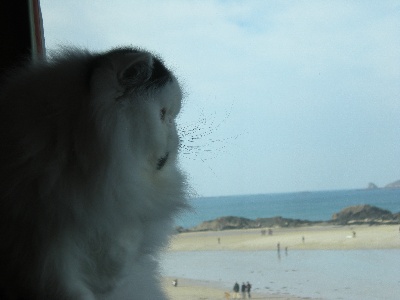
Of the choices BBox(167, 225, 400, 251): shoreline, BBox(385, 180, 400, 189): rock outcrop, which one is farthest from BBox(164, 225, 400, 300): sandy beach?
BBox(385, 180, 400, 189): rock outcrop

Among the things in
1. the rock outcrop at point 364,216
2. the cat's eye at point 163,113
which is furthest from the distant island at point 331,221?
the cat's eye at point 163,113

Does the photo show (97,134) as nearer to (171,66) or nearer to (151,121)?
(151,121)

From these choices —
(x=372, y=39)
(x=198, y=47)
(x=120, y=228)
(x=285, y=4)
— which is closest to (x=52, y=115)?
(x=120, y=228)

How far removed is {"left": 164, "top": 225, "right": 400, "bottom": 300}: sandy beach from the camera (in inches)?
66.0

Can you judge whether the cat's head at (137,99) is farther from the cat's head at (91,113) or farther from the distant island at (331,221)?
the distant island at (331,221)

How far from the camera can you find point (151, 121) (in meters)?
0.89

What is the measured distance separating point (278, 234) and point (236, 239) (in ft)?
0.56

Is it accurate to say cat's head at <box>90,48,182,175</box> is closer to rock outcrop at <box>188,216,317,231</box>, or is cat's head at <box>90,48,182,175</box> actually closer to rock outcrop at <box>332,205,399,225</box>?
rock outcrop at <box>188,216,317,231</box>

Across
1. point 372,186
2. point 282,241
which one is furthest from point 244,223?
point 372,186

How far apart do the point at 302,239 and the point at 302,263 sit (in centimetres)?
12

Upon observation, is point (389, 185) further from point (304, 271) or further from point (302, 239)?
point (304, 271)

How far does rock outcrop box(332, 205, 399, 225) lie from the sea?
2 cm

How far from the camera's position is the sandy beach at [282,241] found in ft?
5.50

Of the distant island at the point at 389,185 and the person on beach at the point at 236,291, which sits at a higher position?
the distant island at the point at 389,185
